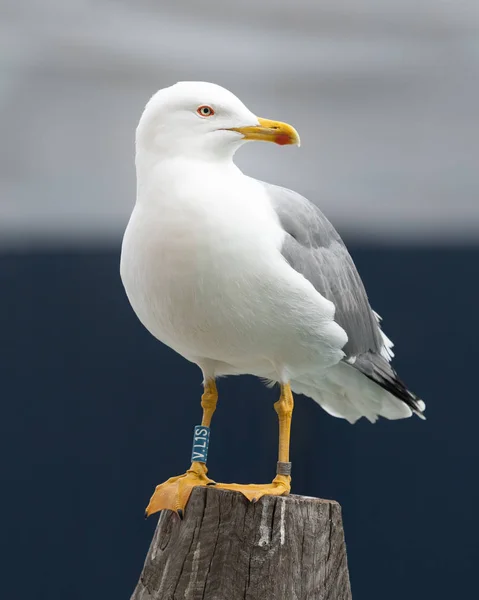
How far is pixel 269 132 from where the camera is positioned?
2.73 m

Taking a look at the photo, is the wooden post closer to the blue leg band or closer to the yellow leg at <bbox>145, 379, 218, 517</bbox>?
the yellow leg at <bbox>145, 379, 218, 517</bbox>

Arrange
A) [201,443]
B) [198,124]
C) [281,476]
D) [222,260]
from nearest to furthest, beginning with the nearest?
[222,260] → [198,124] → [281,476] → [201,443]

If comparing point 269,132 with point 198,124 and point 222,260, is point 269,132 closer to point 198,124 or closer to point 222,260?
point 198,124

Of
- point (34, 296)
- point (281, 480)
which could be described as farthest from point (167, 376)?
point (281, 480)

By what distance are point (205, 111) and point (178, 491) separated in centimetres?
106

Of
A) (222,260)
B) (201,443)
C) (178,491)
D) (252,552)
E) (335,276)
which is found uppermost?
(335,276)

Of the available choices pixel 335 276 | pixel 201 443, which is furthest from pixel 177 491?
pixel 335 276

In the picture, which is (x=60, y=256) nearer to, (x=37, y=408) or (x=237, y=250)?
(x=37, y=408)

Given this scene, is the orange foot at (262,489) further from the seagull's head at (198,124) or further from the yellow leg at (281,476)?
the seagull's head at (198,124)

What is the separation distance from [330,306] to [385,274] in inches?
93.3

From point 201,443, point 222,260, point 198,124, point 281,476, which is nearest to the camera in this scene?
point 222,260

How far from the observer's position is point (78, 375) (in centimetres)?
507

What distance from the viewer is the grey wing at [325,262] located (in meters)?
2.83

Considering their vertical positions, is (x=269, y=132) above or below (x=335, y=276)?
above
